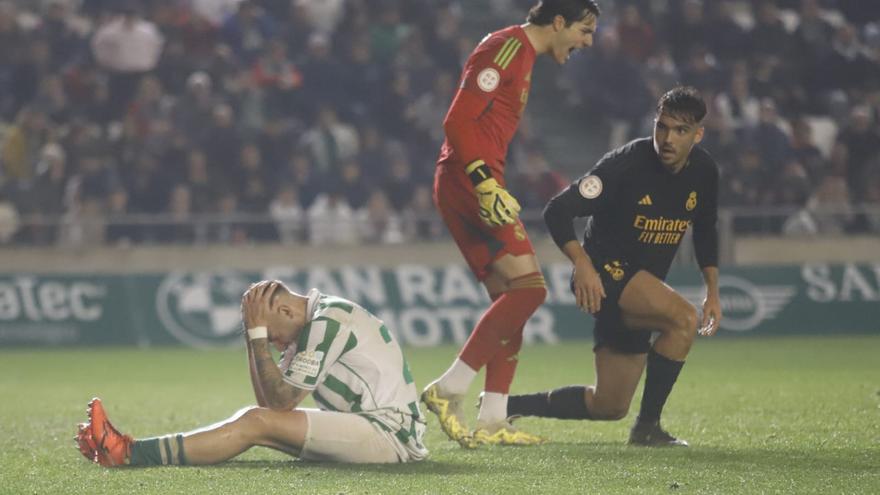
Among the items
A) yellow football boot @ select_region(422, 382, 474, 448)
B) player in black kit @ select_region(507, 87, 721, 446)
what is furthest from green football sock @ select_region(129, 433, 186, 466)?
player in black kit @ select_region(507, 87, 721, 446)

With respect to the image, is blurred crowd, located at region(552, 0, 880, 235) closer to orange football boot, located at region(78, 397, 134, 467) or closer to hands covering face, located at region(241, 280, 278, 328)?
hands covering face, located at region(241, 280, 278, 328)

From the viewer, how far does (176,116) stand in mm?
18172

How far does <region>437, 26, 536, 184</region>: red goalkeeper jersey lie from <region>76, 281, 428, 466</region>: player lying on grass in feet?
4.32

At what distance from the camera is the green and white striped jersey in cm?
655

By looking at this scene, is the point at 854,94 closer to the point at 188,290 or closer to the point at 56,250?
the point at 188,290

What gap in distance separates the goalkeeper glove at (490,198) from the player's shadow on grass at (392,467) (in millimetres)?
1260

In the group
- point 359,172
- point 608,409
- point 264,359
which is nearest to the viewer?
point 264,359

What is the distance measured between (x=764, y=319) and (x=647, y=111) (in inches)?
145

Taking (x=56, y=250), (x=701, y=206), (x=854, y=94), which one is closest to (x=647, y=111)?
(x=854, y=94)

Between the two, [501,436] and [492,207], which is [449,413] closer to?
[501,436]

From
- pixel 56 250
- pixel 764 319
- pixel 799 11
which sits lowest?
pixel 764 319

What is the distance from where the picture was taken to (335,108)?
18.7 meters

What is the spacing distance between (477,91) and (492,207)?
0.65m

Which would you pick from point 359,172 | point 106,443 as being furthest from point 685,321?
point 359,172
